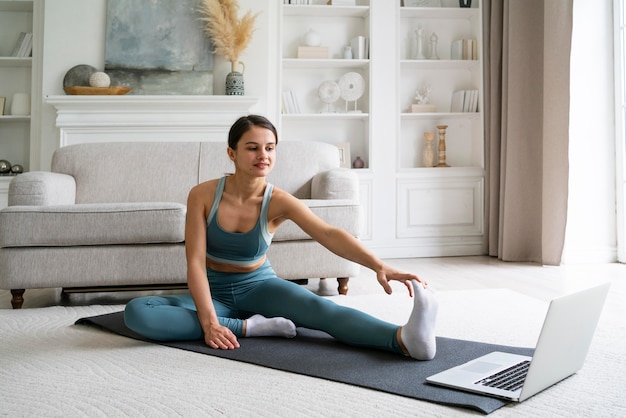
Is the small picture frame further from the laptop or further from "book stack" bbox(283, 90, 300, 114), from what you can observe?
the laptop

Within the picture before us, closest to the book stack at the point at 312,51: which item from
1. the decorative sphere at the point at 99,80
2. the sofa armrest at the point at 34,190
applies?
the decorative sphere at the point at 99,80

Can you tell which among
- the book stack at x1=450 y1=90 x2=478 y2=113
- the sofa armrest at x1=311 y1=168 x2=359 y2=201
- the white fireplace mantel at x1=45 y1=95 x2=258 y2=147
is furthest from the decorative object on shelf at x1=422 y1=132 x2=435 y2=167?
the sofa armrest at x1=311 y1=168 x2=359 y2=201

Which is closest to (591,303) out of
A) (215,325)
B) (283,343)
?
(283,343)

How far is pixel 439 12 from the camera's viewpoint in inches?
193

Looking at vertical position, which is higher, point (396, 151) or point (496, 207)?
point (396, 151)

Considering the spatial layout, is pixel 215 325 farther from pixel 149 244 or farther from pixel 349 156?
pixel 349 156

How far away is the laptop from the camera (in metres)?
1.21

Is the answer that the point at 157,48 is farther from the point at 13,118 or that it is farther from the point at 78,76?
the point at 13,118

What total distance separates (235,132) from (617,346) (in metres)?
1.28

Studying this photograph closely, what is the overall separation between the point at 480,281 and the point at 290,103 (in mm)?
2184

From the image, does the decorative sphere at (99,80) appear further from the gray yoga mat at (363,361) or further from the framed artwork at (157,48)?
the gray yoga mat at (363,361)

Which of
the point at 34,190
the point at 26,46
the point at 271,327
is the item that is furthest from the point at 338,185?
the point at 26,46

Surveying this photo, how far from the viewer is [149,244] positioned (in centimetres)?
264

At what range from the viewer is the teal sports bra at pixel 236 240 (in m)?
1.84
